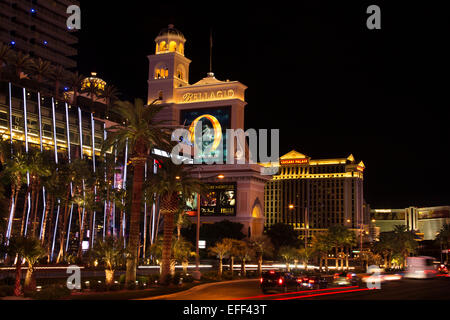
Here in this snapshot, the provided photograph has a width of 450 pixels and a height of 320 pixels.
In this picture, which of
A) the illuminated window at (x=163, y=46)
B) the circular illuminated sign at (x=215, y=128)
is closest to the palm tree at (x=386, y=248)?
the circular illuminated sign at (x=215, y=128)

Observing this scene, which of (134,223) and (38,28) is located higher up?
(38,28)

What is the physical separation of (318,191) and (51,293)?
6764 inches

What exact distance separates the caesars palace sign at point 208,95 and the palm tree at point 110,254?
101791 mm

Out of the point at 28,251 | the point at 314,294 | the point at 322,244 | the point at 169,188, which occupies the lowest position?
the point at 314,294

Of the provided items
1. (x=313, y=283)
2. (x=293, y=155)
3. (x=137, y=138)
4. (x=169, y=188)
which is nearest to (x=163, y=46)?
(x=293, y=155)

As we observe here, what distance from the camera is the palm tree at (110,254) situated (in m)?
35.0

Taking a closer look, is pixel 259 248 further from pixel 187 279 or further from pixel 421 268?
pixel 187 279

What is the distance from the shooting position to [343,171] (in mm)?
193125

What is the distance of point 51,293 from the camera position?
26766 mm

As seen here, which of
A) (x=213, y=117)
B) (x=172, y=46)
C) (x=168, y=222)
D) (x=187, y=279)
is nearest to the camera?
(x=168, y=222)

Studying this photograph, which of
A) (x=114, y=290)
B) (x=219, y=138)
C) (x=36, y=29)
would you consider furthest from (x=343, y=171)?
(x=114, y=290)

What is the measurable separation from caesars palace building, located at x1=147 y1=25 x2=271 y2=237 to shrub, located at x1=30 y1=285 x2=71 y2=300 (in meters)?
93.9

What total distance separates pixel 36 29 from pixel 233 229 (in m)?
67.3

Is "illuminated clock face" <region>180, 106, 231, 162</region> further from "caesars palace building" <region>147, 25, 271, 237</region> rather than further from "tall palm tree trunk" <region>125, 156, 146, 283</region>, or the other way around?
"tall palm tree trunk" <region>125, 156, 146, 283</region>
